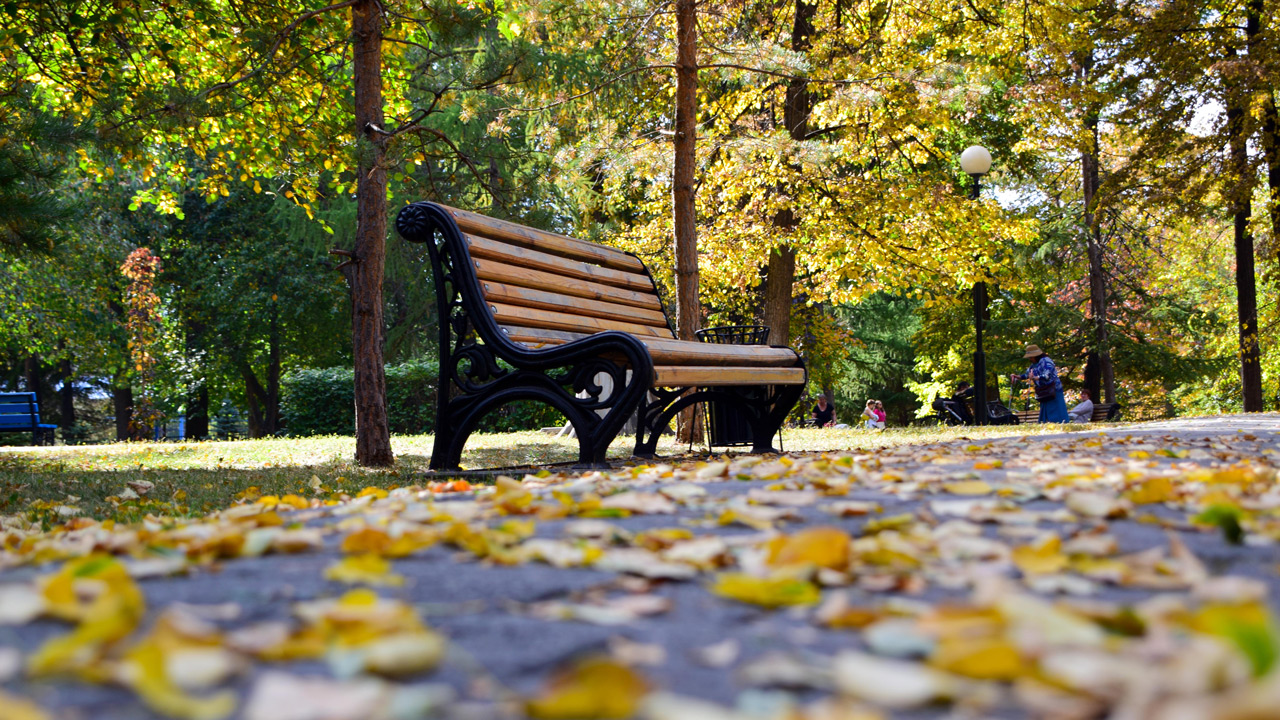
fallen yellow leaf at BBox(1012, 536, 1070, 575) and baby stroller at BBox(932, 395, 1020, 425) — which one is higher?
fallen yellow leaf at BBox(1012, 536, 1070, 575)

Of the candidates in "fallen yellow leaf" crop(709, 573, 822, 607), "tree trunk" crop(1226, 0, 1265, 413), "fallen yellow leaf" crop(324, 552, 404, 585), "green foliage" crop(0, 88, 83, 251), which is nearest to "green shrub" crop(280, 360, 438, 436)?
"green foliage" crop(0, 88, 83, 251)

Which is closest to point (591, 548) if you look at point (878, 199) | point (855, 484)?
point (855, 484)

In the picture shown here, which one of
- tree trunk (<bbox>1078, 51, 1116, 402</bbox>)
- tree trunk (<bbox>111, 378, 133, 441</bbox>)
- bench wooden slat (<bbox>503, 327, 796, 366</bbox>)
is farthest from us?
tree trunk (<bbox>111, 378, 133, 441</bbox>)

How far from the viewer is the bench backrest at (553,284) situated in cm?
496

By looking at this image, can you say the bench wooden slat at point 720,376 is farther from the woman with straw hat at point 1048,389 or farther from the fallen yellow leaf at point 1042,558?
the woman with straw hat at point 1048,389

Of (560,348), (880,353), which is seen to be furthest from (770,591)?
(880,353)

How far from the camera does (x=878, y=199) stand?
1279 centimetres

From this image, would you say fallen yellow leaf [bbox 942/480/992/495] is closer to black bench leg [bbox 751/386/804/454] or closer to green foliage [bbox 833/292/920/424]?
black bench leg [bbox 751/386/804/454]

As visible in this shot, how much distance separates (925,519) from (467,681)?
1.26 metres

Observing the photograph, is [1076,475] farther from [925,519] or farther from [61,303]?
[61,303]

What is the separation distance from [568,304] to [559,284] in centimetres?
14

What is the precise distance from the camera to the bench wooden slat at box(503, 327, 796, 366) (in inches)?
179

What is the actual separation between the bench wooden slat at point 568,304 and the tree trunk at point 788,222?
748 centimetres

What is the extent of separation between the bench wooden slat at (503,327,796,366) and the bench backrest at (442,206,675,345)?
0.5 inches
